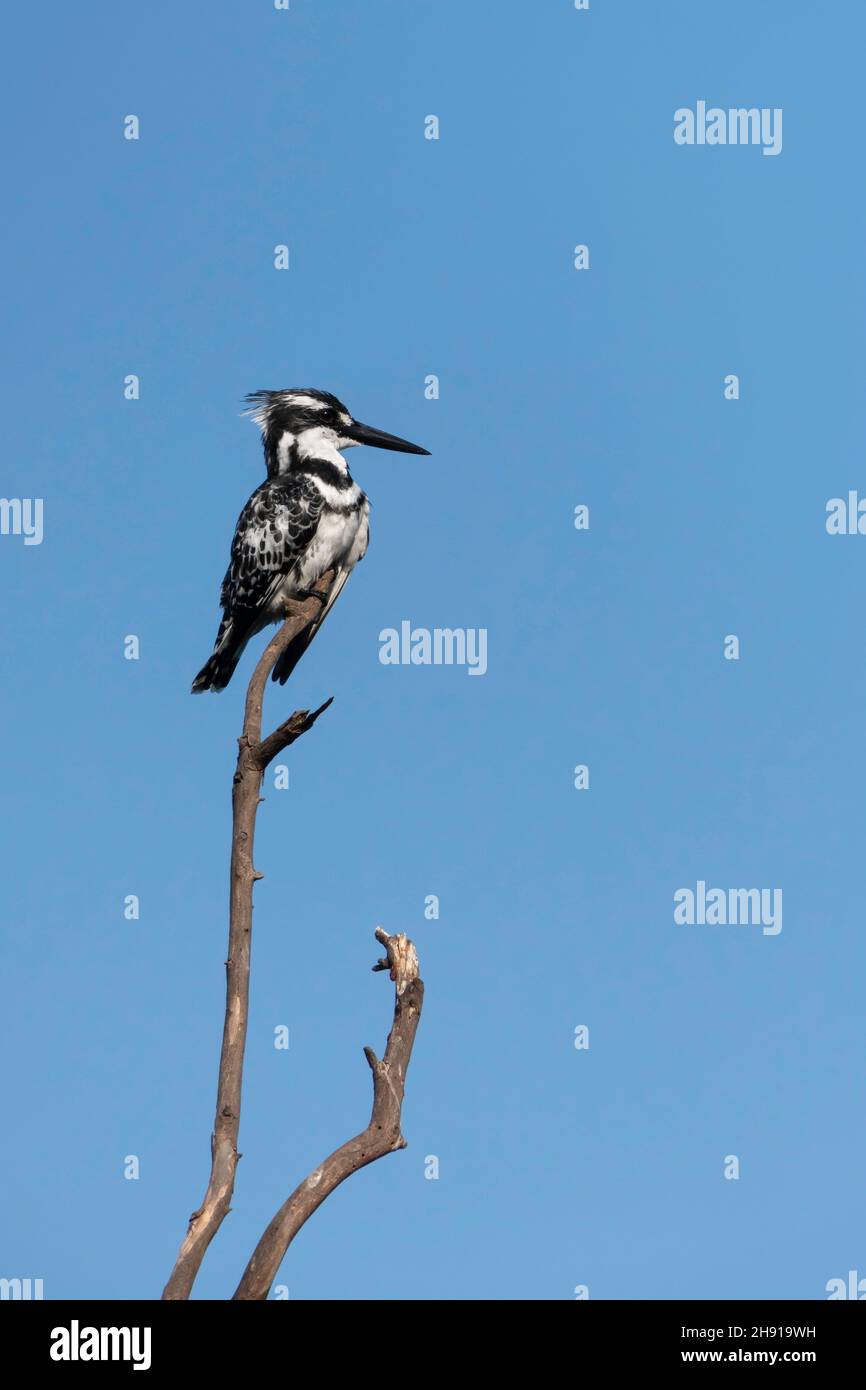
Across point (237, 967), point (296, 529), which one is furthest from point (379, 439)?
point (237, 967)

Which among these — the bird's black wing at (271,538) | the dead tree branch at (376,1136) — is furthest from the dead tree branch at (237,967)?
the bird's black wing at (271,538)

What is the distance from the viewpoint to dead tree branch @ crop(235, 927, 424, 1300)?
19.6 ft

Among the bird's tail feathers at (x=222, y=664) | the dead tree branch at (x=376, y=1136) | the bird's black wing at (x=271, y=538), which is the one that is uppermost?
the bird's black wing at (x=271, y=538)

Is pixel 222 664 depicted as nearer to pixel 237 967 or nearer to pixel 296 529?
pixel 296 529

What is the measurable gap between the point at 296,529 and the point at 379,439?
0.91 m

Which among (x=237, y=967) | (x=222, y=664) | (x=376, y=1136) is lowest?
(x=376, y=1136)

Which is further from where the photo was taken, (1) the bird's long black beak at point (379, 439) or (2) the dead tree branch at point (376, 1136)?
(1) the bird's long black beak at point (379, 439)

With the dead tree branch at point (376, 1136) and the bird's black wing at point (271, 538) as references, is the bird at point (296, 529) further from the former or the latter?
the dead tree branch at point (376, 1136)

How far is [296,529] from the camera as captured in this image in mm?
8812

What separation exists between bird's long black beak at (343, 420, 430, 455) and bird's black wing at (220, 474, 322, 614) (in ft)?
1.69

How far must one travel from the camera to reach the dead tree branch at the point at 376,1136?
19.6 ft

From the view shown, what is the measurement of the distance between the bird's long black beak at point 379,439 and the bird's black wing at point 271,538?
0.52 metres
